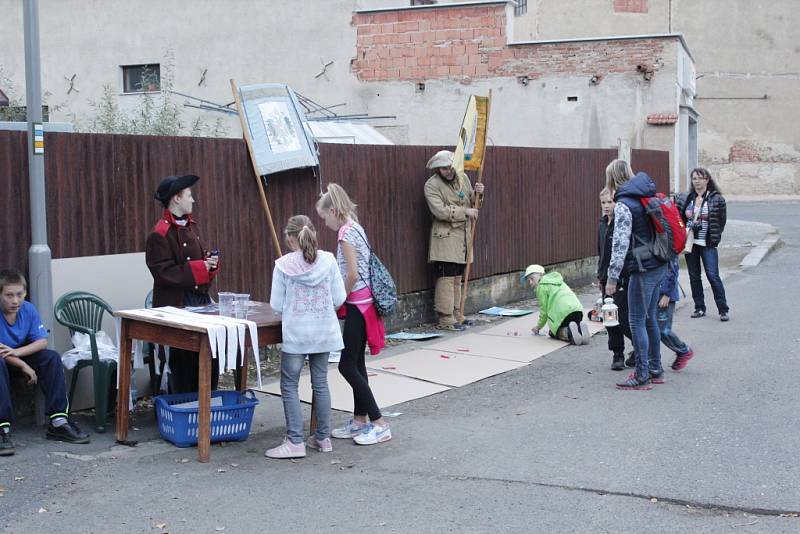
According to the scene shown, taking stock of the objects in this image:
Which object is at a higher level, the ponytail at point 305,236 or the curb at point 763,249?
the ponytail at point 305,236

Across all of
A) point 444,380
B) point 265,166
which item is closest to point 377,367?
point 444,380

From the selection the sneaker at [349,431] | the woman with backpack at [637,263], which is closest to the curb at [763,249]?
the woman with backpack at [637,263]

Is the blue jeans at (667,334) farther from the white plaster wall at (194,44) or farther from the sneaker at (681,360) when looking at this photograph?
the white plaster wall at (194,44)

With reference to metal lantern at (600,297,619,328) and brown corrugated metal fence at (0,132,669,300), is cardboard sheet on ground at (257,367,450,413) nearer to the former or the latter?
brown corrugated metal fence at (0,132,669,300)

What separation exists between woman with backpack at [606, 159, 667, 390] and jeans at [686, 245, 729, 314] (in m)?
3.58

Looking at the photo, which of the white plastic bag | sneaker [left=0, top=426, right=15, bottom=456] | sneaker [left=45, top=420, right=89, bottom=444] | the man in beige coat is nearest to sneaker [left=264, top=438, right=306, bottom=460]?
sneaker [left=45, top=420, right=89, bottom=444]

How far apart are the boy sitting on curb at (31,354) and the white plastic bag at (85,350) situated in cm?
35

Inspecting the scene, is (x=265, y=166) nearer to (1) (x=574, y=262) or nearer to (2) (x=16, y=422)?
(2) (x=16, y=422)

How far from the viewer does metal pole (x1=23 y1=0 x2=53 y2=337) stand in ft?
21.8

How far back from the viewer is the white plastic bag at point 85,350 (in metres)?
6.80

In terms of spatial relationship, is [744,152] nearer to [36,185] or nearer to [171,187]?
[171,187]

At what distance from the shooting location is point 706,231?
37.7 ft

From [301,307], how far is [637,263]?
3.07 meters

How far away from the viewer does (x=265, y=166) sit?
8.89m
